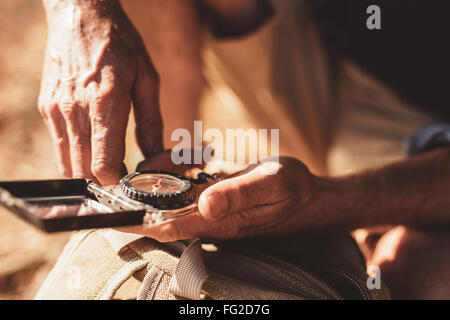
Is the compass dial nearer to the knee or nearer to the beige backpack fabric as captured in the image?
the beige backpack fabric

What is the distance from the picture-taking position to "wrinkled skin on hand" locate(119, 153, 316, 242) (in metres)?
0.76

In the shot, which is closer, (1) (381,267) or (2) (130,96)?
(2) (130,96)

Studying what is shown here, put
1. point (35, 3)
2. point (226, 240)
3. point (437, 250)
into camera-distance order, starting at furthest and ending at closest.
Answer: point (35, 3)
point (437, 250)
point (226, 240)

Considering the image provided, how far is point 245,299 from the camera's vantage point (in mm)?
739

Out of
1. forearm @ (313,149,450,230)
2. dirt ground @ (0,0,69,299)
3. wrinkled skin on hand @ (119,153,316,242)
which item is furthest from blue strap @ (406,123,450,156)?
dirt ground @ (0,0,69,299)

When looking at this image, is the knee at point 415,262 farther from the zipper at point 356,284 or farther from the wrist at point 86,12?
the wrist at point 86,12

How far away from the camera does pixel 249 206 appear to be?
0.83m

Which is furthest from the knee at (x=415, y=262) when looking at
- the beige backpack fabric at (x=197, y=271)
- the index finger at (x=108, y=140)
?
the index finger at (x=108, y=140)

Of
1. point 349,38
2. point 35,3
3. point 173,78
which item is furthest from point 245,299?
point 35,3

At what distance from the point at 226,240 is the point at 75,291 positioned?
293mm

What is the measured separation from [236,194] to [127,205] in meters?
0.19

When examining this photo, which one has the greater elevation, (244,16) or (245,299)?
(244,16)

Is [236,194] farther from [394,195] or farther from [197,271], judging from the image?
[394,195]

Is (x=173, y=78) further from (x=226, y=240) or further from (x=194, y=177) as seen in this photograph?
(x=226, y=240)
